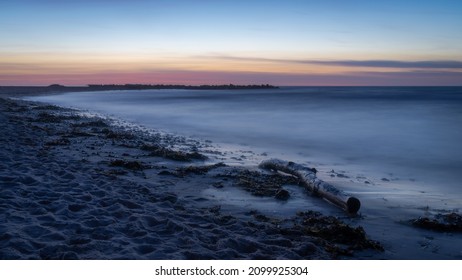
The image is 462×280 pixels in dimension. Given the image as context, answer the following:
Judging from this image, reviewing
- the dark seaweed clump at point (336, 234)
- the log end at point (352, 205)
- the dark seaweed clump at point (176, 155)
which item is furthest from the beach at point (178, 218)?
the dark seaweed clump at point (176, 155)

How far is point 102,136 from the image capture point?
51.4ft

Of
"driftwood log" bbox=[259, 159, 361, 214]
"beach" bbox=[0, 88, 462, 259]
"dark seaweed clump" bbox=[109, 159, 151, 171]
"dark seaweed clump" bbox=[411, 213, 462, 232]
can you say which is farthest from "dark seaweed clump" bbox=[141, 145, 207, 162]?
"dark seaweed clump" bbox=[411, 213, 462, 232]

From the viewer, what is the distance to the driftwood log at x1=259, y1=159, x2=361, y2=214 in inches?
272

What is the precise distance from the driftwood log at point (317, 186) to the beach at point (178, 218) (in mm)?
183

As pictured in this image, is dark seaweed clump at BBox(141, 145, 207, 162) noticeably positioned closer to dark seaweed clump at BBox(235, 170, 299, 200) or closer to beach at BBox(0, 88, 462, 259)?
beach at BBox(0, 88, 462, 259)

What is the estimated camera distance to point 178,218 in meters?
6.09

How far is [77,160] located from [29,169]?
1785 mm

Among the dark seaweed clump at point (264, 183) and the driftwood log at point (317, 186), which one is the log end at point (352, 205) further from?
the dark seaweed clump at point (264, 183)

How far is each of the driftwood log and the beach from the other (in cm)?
18

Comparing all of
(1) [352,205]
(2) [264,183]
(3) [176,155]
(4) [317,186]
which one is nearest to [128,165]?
(3) [176,155]

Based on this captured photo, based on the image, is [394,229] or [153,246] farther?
[394,229]
